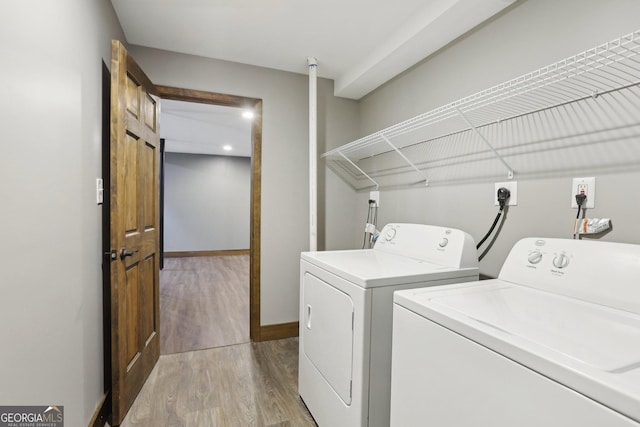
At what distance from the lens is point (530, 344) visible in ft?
2.12

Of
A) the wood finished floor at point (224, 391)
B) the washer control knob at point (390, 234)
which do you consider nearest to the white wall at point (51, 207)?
the wood finished floor at point (224, 391)

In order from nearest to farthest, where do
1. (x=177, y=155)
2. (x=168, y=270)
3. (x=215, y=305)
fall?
(x=215, y=305) < (x=168, y=270) < (x=177, y=155)

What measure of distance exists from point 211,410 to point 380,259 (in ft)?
4.16

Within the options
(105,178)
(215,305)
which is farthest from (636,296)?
(215,305)

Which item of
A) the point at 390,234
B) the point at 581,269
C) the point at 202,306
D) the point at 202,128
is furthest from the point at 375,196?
the point at 202,128

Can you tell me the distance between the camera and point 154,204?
2146mm

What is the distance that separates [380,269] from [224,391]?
1.31 metres

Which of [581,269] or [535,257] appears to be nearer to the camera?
[581,269]

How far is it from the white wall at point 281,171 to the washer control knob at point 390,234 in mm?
898

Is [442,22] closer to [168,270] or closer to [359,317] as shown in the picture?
[359,317]

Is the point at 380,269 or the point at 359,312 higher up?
the point at 380,269

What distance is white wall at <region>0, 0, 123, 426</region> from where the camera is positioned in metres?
0.84

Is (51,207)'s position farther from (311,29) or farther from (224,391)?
(311,29)

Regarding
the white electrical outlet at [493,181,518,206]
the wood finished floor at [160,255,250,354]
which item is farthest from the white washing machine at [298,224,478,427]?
the wood finished floor at [160,255,250,354]
